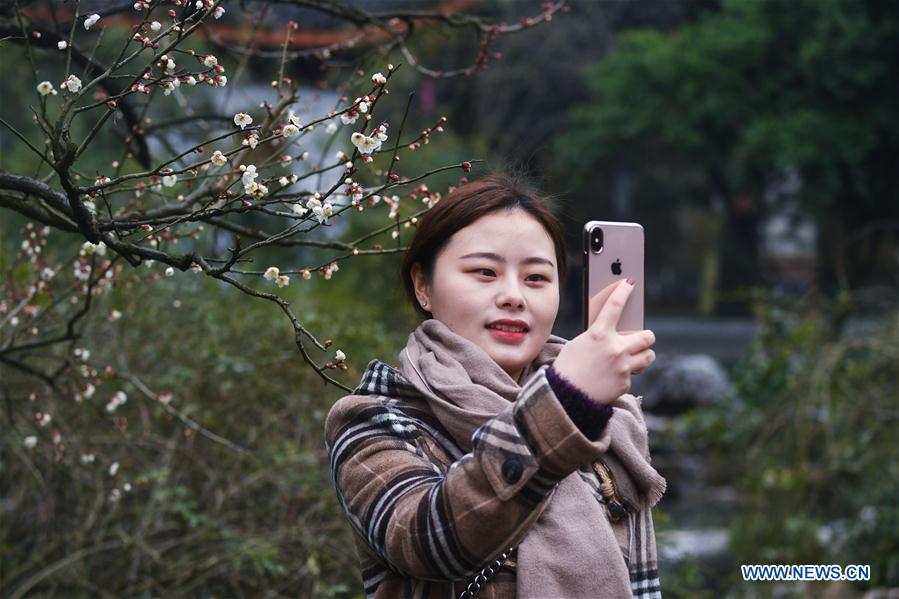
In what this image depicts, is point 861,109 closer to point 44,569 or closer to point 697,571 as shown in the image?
point 697,571

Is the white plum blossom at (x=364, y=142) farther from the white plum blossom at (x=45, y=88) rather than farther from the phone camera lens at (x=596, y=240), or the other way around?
the white plum blossom at (x=45, y=88)

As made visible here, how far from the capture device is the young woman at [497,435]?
1.36 meters

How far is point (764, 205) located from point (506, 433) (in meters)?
14.3

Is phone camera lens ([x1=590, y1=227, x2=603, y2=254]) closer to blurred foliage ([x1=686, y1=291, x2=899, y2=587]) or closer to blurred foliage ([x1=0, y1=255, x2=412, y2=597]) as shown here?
blurred foliage ([x1=0, y1=255, x2=412, y2=597])

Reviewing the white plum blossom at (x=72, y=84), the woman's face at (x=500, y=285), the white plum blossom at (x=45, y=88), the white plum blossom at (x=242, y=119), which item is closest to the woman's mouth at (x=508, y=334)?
the woman's face at (x=500, y=285)

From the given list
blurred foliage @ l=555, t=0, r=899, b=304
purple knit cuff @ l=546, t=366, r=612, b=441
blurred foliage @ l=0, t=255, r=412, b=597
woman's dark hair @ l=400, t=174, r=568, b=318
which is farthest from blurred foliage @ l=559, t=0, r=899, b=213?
purple knit cuff @ l=546, t=366, r=612, b=441

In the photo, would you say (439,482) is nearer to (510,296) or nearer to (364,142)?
(510,296)

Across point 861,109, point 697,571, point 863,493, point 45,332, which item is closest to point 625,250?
point 45,332

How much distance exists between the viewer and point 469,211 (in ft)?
5.47

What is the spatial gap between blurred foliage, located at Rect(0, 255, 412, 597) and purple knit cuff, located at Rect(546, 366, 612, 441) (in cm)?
167

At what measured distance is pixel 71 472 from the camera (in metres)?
3.18

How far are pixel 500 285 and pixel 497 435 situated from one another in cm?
32

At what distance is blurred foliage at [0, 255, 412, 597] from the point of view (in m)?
3.07

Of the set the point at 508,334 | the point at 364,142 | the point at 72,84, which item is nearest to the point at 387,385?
the point at 508,334
